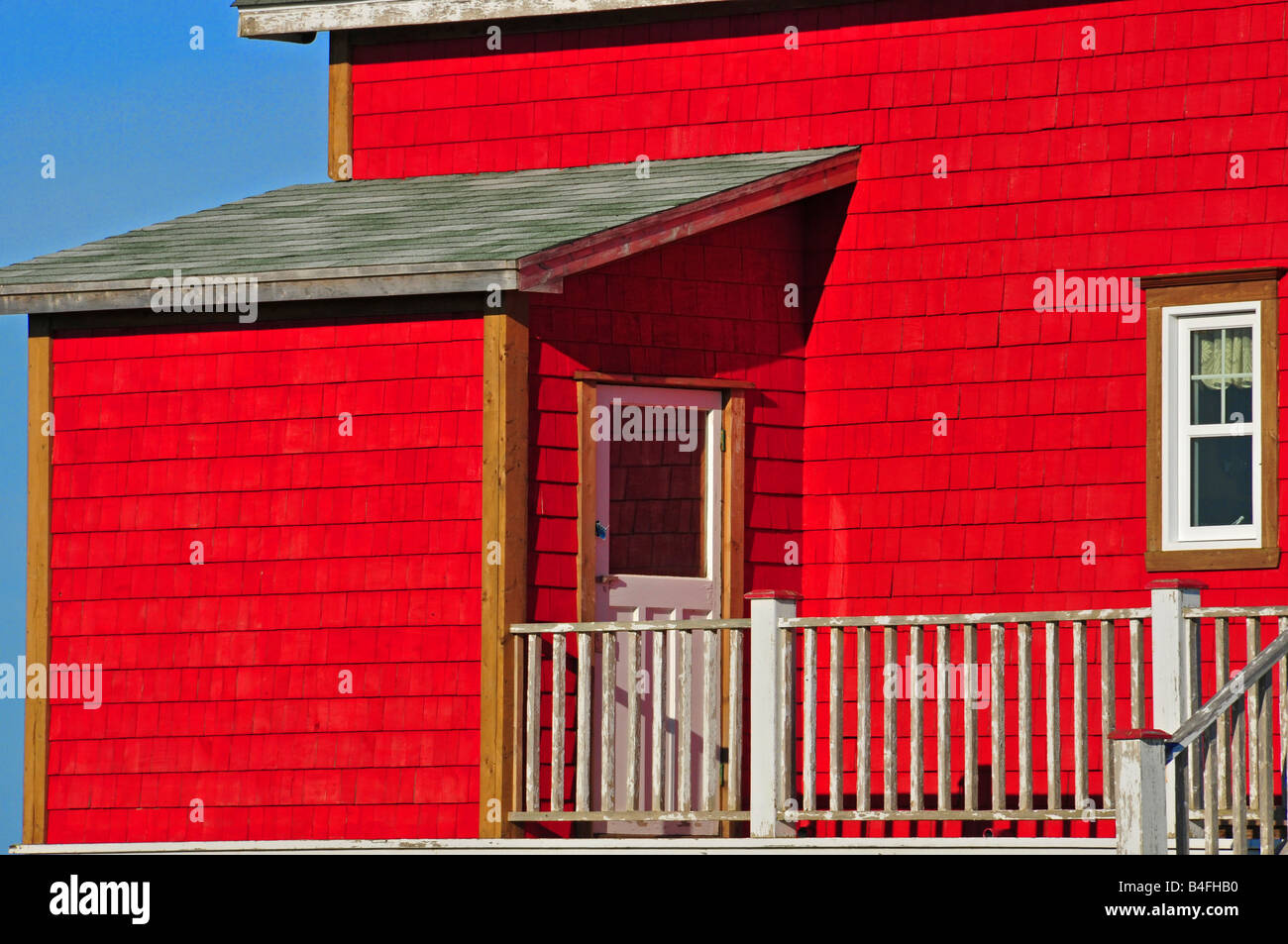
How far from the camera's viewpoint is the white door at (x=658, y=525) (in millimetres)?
13664

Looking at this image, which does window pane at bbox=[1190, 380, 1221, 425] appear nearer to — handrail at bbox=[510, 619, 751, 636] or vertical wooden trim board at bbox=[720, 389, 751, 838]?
vertical wooden trim board at bbox=[720, 389, 751, 838]

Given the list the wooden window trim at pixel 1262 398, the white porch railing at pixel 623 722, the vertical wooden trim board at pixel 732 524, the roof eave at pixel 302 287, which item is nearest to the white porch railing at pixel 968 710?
the white porch railing at pixel 623 722

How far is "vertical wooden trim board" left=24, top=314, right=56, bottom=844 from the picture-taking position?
13.9m

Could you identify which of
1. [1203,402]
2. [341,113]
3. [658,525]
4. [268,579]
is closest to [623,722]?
[658,525]

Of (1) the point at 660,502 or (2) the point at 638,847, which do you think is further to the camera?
(1) the point at 660,502

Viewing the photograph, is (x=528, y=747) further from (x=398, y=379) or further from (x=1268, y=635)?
(x=1268, y=635)

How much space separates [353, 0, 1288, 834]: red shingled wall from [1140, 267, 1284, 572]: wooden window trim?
0.31 feet

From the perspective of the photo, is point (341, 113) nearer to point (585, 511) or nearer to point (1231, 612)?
point (585, 511)

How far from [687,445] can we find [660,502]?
0.39 metres

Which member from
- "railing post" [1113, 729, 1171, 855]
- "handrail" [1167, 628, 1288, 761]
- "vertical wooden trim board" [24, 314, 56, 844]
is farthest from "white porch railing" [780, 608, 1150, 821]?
"vertical wooden trim board" [24, 314, 56, 844]

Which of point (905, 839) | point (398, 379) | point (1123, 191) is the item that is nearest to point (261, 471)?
point (398, 379)

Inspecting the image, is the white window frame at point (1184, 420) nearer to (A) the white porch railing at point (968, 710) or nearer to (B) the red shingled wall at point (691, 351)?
(A) the white porch railing at point (968, 710)

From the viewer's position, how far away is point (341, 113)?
16484 mm

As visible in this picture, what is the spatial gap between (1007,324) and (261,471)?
468cm
